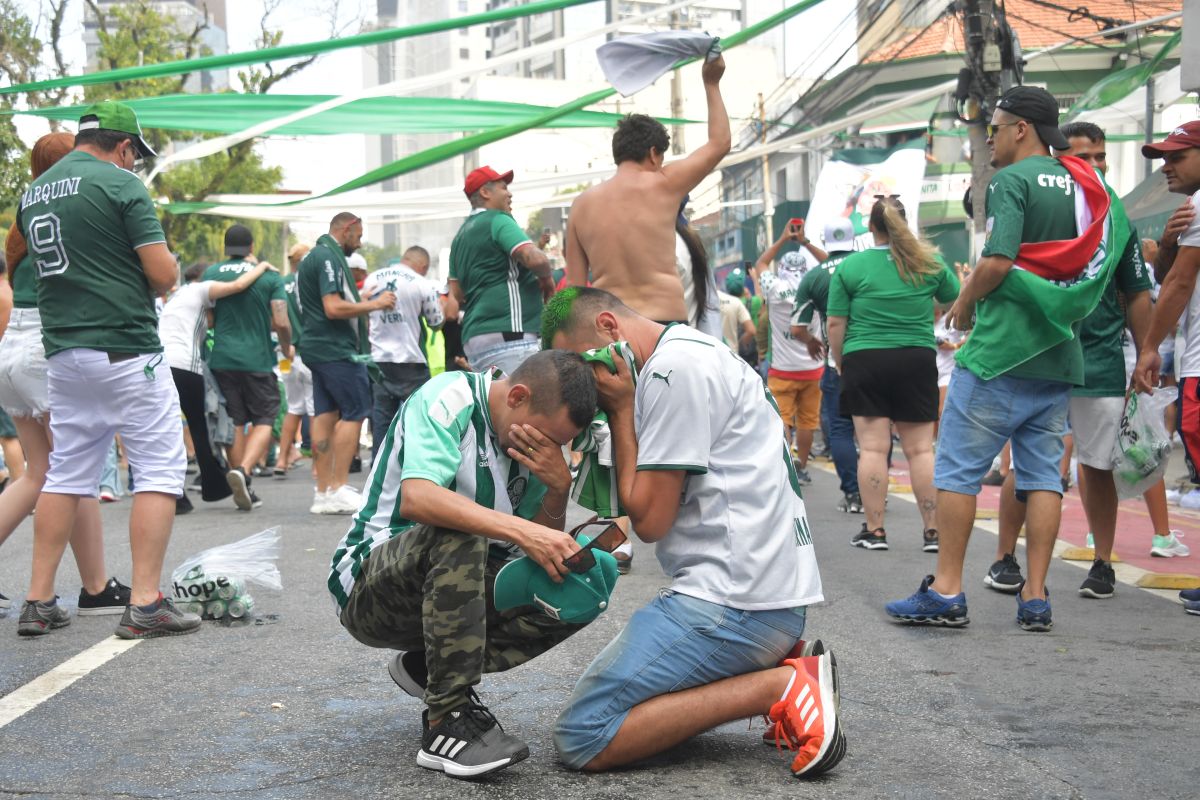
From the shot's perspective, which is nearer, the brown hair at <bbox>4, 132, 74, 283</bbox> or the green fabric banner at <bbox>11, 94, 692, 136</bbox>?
the brown hair at <bbox>4, 132, 74, 283</bbox>

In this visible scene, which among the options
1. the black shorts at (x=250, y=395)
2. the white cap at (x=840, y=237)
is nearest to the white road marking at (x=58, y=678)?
the white cap at (x=840, y=237)

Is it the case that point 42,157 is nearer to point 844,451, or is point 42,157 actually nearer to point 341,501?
point 341,501

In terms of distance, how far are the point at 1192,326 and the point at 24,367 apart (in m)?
4.83

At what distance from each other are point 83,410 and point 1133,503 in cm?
748

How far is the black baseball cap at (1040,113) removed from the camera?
5125 millimetres

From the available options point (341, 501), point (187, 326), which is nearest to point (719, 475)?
point (341, 501)

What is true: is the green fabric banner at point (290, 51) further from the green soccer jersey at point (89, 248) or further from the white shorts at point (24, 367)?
the green soccer jersey at point (89, 248)

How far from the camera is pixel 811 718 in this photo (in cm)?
321

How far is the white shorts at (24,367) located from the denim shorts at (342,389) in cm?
373

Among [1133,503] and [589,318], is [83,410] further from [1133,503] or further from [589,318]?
[1133,503]

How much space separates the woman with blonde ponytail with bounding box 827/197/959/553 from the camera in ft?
23.3

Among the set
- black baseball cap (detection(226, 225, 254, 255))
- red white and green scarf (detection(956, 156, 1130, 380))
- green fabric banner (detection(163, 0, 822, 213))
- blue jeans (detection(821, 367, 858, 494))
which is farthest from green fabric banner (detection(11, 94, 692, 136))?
red white and green scarf (detection(956, 156, 1130, 380))

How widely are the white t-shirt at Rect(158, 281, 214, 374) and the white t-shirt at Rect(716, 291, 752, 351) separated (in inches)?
205

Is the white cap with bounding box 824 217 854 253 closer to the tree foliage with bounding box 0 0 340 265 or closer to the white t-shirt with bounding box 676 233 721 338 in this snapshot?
the white t-shirt with bounding box 676 233 721 338
